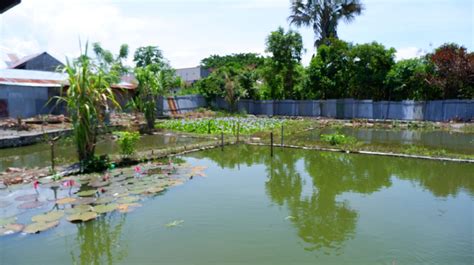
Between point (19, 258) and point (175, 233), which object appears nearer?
point (19, 258)

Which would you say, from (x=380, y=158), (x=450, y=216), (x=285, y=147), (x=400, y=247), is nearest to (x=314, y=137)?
(x=285, y=147)

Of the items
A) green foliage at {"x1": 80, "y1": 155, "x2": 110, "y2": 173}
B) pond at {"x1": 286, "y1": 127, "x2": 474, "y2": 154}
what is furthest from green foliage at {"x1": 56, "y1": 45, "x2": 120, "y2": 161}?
pond at {"x1": 286, "y1": 127, "x2": 474, "y2": 154}

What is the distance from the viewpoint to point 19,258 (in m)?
4.91

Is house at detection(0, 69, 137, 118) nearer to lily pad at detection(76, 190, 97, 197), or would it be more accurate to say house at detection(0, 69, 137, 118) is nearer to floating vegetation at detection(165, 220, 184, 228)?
lily pad at detection(76, 190, 97, 197)

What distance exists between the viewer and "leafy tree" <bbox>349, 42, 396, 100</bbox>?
25234 millimetres

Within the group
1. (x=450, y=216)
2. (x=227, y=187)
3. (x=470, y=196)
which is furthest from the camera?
(x=227, y=187)

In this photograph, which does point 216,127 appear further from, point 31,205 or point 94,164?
point 31,205

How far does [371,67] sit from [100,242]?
79.5ft

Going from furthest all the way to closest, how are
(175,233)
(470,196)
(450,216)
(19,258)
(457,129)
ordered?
(457,129) → (470,196) → (450,216) → (175,233) → (19,258)

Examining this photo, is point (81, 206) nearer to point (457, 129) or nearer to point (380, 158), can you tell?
point (380, 158)

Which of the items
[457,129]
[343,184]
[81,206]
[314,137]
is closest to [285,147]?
[314,137]

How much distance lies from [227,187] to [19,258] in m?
4.47

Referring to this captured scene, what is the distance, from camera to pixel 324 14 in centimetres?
2895

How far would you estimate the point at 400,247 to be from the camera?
5141mm
